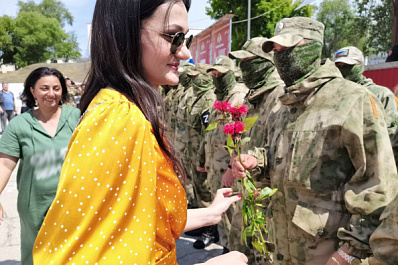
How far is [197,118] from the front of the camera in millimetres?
5781

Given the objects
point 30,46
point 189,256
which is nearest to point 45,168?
point 189,256

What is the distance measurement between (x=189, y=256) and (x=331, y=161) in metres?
3.12

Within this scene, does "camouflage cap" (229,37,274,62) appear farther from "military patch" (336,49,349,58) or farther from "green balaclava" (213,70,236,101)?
"military patch" (336,49,349,58)

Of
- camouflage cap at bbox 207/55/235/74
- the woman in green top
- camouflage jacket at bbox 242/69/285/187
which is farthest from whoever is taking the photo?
camouflage cap at bbox 207/55/235/74

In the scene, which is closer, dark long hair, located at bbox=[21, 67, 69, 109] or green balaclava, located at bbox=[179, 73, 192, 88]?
dark long hair, located at bbox=[21, 67, 69, 109]

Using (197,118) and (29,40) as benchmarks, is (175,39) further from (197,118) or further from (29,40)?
(29,40)

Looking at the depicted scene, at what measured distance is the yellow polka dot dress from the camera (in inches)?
35.7

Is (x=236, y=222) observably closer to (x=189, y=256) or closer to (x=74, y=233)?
(x=189, y=256)

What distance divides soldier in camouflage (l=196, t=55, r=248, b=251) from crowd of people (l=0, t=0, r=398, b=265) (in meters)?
0.02

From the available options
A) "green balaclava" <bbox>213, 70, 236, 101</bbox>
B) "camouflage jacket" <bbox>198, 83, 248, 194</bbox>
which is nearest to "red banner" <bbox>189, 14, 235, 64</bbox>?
"green balaclava" <bbox>213, 70, 236, 101</bbox>

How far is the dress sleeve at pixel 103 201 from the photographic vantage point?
35.7 inches

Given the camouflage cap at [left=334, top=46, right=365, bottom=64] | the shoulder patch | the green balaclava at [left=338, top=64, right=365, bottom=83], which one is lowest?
the shoulder patch

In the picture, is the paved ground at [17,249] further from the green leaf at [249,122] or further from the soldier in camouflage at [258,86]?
the green leaf at [249,122]

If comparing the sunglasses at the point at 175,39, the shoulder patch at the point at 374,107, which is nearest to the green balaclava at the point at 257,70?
the shoulder patch at the point at 374,107
